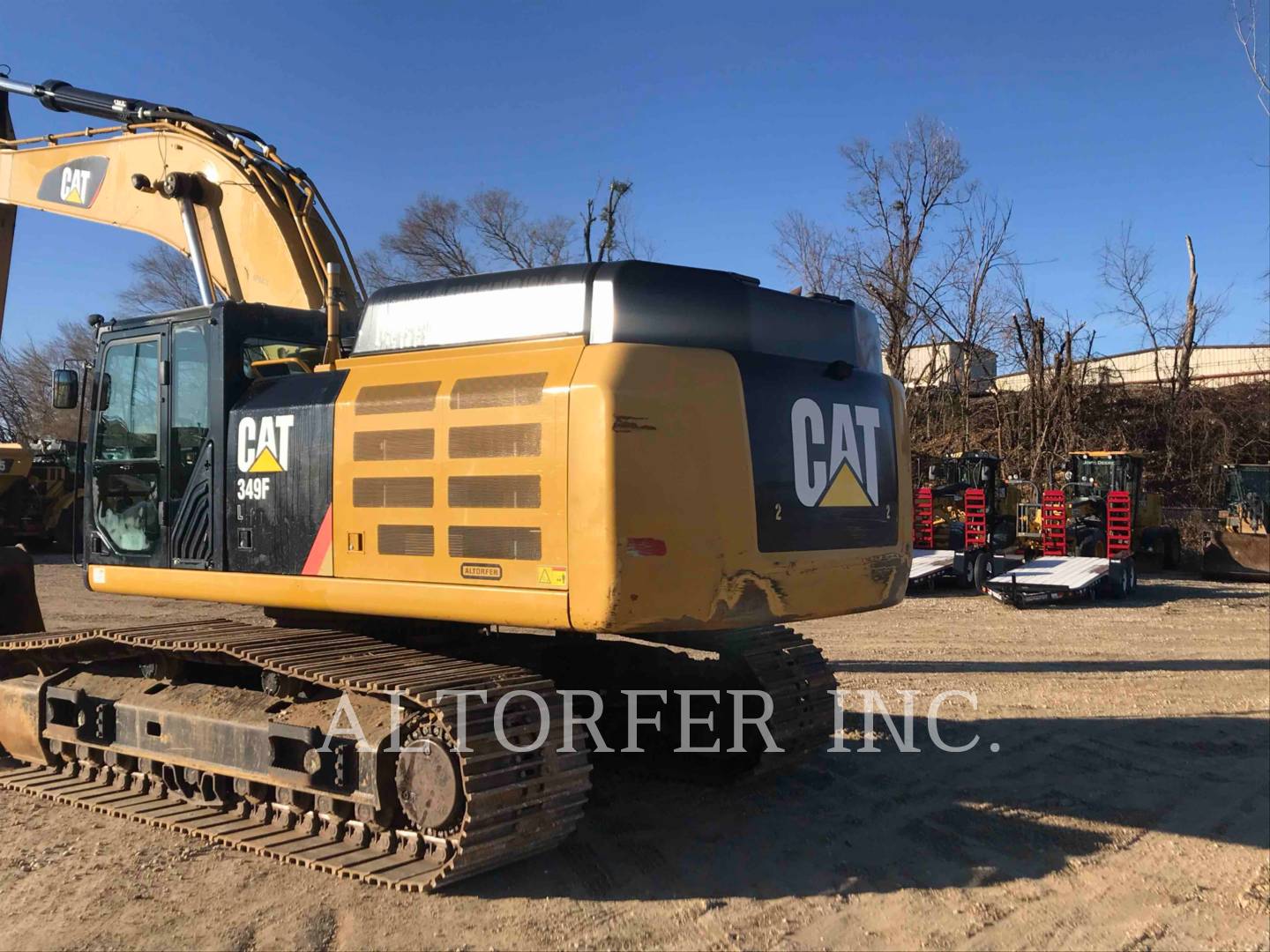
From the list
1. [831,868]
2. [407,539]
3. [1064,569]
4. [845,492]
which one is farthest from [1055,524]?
[407,539]

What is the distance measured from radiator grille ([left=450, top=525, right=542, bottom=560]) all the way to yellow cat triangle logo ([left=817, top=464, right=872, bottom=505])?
4.31 ft

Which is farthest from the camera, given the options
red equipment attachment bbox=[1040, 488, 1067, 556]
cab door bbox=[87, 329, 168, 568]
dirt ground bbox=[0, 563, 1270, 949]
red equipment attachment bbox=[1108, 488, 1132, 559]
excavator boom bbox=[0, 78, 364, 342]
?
red equipment attachment bbox=[1040, 488, 1067, 556]

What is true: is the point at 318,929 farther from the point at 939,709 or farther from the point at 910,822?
the point at 939,709

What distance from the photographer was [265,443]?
16.5 feet

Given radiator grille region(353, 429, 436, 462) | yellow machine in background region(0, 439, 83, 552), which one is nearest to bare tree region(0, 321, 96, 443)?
yellow machine in background region(0, 439, 83, 552)

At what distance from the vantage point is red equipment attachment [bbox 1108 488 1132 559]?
52.2 ft

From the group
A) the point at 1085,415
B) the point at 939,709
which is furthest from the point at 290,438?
the point at 1085,415

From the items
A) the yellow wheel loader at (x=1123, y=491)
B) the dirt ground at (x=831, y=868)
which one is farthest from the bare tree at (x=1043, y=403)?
the dirt ground at (x=831, y=868)

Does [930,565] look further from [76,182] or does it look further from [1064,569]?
[76,182]

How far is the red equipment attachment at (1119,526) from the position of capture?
15.9 m

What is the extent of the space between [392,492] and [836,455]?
2.01 meters

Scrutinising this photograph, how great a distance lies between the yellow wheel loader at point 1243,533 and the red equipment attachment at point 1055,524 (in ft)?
9.77

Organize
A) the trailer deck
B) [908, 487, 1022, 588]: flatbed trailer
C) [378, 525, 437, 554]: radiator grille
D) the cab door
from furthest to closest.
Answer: [908, 487, 1022, 588]: flatbed trailer → the trailer deck → the cab door → [378, 525, 437, 554]: radiator grille

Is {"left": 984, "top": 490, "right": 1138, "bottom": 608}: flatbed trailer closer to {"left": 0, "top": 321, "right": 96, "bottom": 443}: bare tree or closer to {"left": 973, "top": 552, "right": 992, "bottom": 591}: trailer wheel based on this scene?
{"left": 973, "top": 552, "right": 992, "bottom": 591}: trailer wheel
